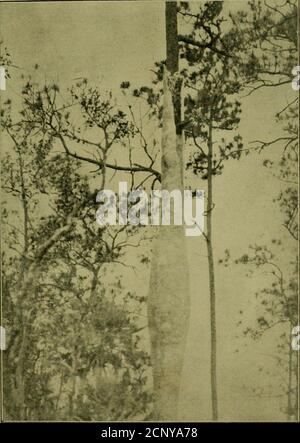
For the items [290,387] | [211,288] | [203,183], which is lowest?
[290,387]

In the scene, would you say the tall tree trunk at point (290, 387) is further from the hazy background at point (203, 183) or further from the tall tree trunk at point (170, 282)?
the tall tree trunk at point (170, 282)

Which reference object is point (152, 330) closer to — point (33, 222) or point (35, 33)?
point (33, 222)

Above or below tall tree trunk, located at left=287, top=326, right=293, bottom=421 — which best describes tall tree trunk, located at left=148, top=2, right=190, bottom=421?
above

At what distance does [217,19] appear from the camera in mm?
2146

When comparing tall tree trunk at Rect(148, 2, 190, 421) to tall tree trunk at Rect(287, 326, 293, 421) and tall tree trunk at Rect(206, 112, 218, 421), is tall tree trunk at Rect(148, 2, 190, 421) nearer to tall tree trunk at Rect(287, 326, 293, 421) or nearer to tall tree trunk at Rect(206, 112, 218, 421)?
tall tree trunk at Rect(206, 112, 218, 421)

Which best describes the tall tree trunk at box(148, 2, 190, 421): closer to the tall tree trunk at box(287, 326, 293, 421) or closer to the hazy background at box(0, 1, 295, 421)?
the hazy background at box(0, 1, 295, 421)

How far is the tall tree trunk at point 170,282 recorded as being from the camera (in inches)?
84.0

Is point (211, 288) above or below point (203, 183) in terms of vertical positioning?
below

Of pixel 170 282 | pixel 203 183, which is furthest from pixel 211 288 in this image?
pixel 203 183

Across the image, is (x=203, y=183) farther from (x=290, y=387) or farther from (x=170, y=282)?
(x=290, y=387)

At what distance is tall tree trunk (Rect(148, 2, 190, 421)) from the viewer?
2.13 meters

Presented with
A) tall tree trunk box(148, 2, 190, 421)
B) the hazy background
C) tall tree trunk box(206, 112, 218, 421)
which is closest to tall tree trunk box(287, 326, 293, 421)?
the hazy background

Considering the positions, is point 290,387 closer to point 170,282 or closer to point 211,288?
point 211,288

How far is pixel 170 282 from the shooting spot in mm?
2148
